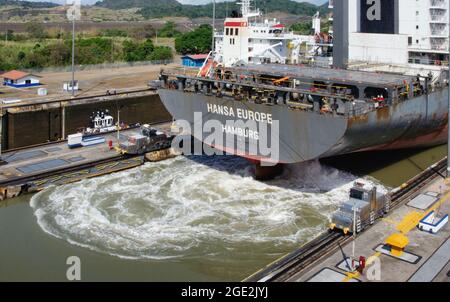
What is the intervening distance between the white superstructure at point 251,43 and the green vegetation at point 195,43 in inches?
1257

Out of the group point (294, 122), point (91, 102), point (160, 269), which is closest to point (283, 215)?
point (294, 122)

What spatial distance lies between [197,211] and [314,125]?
4734 millimetres

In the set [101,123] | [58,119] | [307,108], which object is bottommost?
[101,123]

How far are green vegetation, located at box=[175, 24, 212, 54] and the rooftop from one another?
3786 cm

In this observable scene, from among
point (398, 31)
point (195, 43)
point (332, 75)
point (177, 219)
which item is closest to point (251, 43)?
point (398, 31)

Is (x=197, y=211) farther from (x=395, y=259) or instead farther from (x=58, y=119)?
(x=58, y=119)

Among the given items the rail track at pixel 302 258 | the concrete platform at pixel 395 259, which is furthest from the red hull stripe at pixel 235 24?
the concrete platform at pixel 395 259

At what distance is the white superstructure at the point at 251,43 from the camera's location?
2642cm

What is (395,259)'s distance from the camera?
1152 cm

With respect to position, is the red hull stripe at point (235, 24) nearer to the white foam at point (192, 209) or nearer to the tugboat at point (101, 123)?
the tugboat at point (101, 123)

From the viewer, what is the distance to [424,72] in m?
23.1
